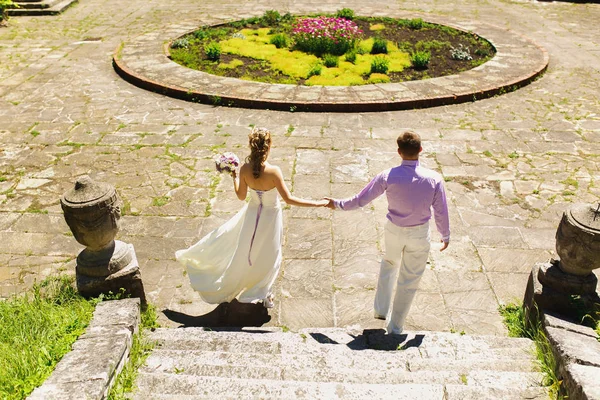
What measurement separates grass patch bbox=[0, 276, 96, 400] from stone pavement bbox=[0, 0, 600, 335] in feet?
2.71

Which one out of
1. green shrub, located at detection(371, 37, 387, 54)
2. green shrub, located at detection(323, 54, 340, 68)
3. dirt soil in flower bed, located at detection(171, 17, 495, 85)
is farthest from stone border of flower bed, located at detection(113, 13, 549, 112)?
green shrub, located at detection(371, 37, 387, 54)

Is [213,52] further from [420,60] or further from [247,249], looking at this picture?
[247,249]

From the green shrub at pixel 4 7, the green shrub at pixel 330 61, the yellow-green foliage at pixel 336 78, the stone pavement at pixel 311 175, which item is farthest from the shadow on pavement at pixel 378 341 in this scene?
the green shrub at pixel 4 7

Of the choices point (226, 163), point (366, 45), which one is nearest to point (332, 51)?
point (366, 45)

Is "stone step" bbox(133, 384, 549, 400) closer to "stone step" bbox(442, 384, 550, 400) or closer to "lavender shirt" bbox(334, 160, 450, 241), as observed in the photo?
"stone step" bbox(442, 384, 550, 400)

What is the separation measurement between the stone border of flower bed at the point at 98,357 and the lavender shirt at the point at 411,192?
2155 mm

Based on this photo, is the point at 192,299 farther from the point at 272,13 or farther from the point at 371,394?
the point at 272,13

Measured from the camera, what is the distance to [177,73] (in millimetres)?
10438

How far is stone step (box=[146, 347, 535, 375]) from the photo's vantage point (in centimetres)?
366

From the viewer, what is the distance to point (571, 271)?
4.12 metres

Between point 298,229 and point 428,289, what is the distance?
5.48 ft

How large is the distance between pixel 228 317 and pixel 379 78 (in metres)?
6.89

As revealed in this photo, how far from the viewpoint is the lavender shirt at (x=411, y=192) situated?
3842mm

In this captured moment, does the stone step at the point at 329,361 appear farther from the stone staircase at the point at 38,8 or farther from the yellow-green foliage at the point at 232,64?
the stone staircase at the point at 38,8
